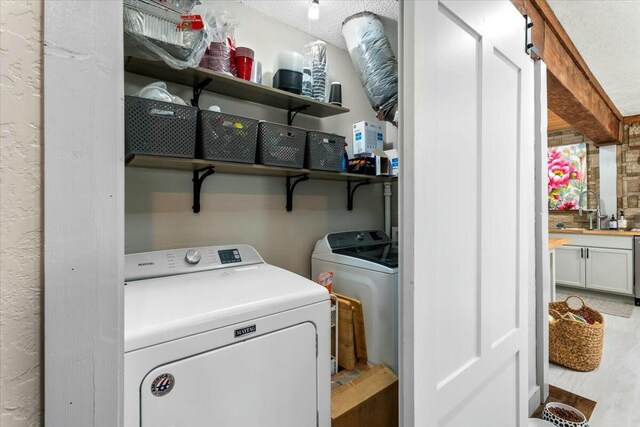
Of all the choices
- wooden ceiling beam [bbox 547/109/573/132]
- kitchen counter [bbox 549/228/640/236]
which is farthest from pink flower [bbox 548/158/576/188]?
kitchen counter [bbox 549/228/640/236]

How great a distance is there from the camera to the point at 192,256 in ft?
4.94

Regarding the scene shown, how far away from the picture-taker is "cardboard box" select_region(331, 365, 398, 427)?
51.3 inches

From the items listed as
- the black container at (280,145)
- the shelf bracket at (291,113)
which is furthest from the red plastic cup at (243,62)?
the shelf bracket at (291,113)

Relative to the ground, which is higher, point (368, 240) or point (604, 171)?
point (604, 171)

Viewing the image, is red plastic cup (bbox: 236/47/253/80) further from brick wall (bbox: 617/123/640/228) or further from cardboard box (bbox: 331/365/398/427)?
brick wall (bbox: 617/123/640/228)

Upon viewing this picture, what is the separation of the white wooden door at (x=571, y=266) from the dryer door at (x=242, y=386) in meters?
4.78

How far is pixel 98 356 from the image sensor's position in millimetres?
393

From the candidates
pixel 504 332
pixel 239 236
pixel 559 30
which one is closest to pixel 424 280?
pixel 504 332

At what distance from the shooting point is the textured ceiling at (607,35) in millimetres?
1999

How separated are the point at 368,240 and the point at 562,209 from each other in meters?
4.34

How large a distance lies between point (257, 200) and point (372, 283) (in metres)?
0.84

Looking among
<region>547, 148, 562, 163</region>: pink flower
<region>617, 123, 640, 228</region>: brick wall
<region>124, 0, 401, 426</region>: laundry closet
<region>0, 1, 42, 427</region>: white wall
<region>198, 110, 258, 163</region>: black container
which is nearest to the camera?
<region>0, 1, 42, 427</region>: white wall

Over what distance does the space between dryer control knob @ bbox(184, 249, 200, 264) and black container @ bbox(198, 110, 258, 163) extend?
1.49ft

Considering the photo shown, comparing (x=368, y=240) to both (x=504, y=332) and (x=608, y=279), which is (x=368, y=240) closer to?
(x=504, y=332)
